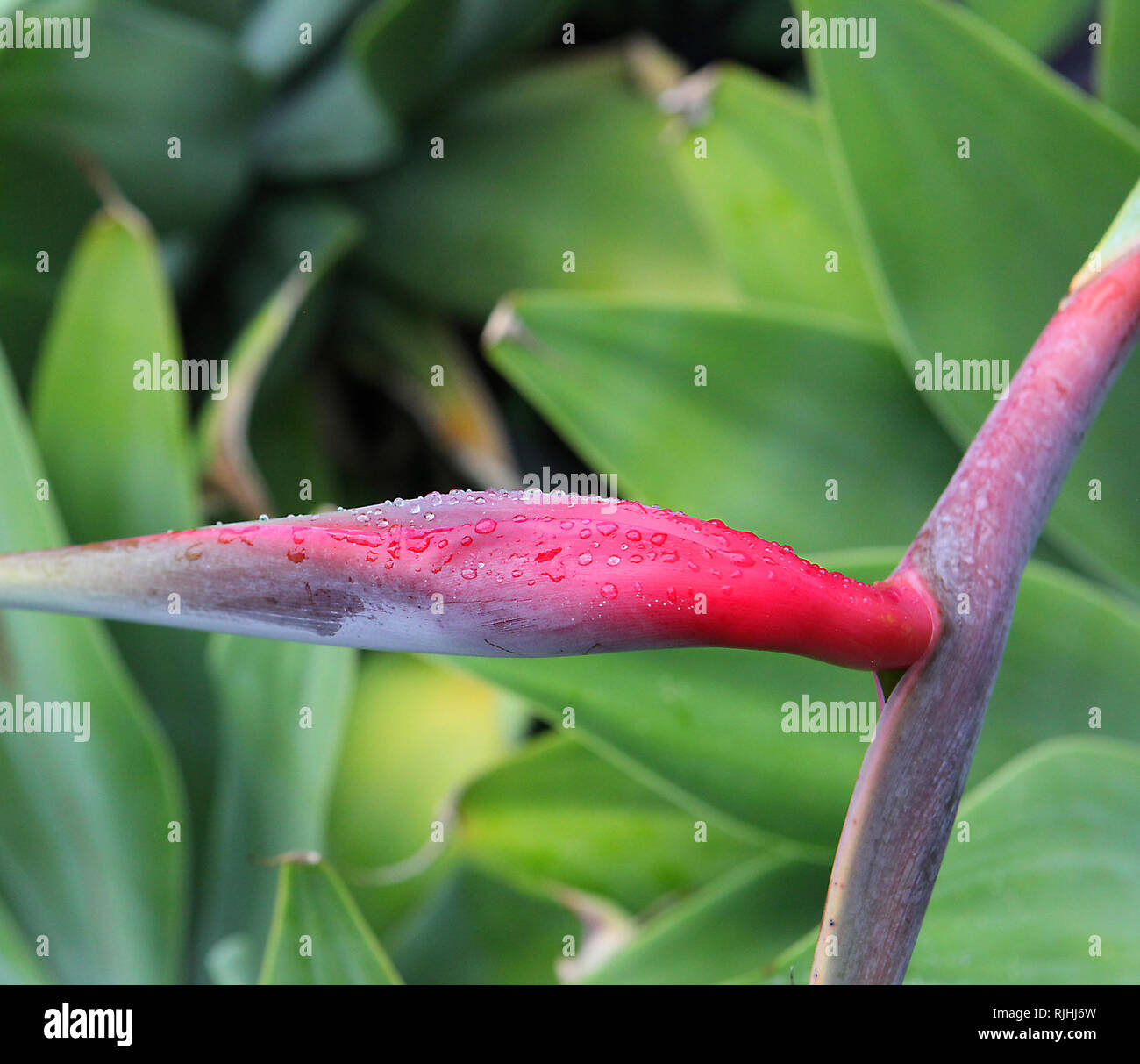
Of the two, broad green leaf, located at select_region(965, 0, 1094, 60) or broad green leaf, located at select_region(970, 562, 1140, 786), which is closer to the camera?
broad green leaf, located at select_region(970, 562, 1140, 786)

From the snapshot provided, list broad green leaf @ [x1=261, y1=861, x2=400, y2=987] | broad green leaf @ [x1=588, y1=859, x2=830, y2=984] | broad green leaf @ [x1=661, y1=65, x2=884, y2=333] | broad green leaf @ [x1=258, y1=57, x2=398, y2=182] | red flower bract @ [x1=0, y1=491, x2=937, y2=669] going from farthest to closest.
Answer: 1. broad green leaf @ [x1=258, y1=57, x2=398, y2=182]
2. broad green leaf @ [x1=661, y1=65, x2=884, y2=333]
3. broad green leaf @ [x1=588, y1=859, x2=830, y2=984]
4. broad green leaf @ [x1=261, y1=861, x2=400, y2=987]
5. red flower bract @ [x1=0, y1=491, x2=937, y2=669]

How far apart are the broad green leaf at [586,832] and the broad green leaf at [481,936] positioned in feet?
0.07

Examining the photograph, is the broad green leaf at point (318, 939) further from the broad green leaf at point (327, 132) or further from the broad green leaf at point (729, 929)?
the broad green leaf at point (327, 132)

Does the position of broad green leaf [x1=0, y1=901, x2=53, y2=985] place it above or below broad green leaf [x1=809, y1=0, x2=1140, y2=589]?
below

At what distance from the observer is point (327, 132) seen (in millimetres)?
712

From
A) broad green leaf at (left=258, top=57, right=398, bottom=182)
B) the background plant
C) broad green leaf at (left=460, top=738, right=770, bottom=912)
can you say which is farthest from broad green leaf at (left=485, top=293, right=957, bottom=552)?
broad green leaf at (left=258, top=57, right=398, bottom=182)

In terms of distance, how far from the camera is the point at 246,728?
0.52m

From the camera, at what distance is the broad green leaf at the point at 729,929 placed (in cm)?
46

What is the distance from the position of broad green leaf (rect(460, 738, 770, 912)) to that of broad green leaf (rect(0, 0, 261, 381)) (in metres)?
0.41

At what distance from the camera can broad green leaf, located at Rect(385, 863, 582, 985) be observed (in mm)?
535

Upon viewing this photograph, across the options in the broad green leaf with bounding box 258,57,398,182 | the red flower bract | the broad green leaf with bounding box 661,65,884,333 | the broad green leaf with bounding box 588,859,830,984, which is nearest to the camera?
the red flower bract

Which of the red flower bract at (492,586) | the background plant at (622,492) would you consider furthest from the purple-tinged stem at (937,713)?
the background plant at (622,492)

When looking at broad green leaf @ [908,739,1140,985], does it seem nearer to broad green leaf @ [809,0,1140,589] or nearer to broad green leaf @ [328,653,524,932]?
broad green leaf @ [809,0,1140,589]
